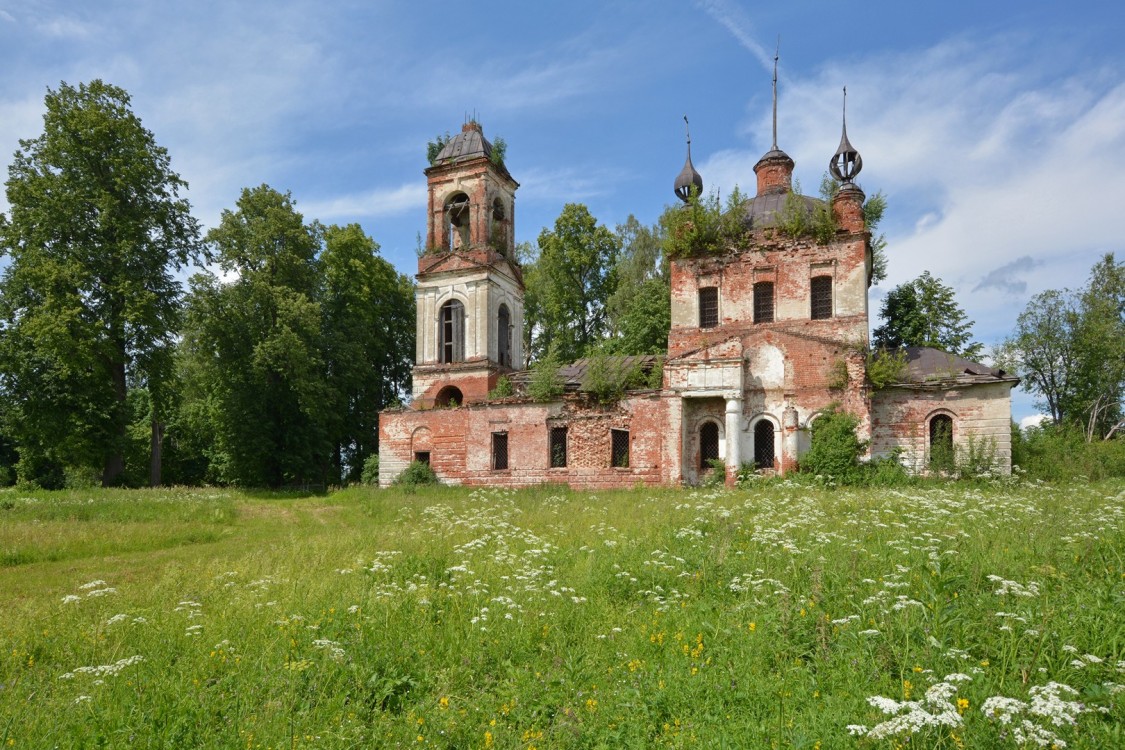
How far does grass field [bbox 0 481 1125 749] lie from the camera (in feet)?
14.0

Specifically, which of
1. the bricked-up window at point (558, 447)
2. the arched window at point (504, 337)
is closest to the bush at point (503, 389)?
the bricked-up window at point (558, 447)

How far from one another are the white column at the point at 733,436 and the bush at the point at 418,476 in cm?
1145

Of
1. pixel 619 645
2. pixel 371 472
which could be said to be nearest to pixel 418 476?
pixel 371 472

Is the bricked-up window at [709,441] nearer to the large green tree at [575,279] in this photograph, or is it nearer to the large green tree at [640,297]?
the large green tree at [640,297]

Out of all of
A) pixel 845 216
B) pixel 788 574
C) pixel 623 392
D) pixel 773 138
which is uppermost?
pixel 773 138

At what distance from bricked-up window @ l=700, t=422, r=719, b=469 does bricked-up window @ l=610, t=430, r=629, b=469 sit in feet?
8.68

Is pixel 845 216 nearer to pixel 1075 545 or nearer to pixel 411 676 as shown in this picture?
pixel 1075 545

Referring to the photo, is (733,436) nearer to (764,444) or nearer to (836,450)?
(764,444)

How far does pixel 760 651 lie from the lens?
203 inches

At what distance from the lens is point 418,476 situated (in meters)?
26.3

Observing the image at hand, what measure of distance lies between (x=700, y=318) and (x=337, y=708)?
23223 mm

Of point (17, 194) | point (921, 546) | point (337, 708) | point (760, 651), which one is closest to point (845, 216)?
point (921, 546)

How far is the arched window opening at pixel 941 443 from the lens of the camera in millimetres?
20984

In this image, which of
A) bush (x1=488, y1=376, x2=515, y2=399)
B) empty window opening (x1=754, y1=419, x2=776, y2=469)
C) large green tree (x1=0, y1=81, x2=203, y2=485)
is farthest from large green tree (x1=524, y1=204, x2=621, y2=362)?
large green tree (x1=0, y1=81, x2=203, y2=485)
